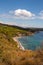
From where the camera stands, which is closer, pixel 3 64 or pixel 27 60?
pixel 27 60

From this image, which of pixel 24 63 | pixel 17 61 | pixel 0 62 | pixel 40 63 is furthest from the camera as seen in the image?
pixel 0 62

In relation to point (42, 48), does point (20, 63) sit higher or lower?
lower

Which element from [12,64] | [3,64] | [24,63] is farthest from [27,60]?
[3,64]

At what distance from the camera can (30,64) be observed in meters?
10.9

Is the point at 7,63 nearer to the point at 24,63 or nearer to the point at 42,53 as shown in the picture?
the point at 24,63

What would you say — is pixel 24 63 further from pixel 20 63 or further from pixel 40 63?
pixel 40 63

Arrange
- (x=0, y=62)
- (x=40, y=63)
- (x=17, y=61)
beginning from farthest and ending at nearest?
1. (x=0, y=62)
2. (x=17, y=61)
3. (x=40, y=63)

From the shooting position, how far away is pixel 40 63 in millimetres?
10586

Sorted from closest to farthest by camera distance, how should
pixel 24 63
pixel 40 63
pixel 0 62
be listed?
pixel 40 63 < pixel 24 63 < pixel 0 62

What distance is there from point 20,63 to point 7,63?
1.22 m

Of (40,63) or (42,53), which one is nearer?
(40,63)

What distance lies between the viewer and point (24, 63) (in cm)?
1130

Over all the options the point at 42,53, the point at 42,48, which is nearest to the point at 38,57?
the point at 42,53

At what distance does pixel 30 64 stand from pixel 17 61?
1.47 metres
